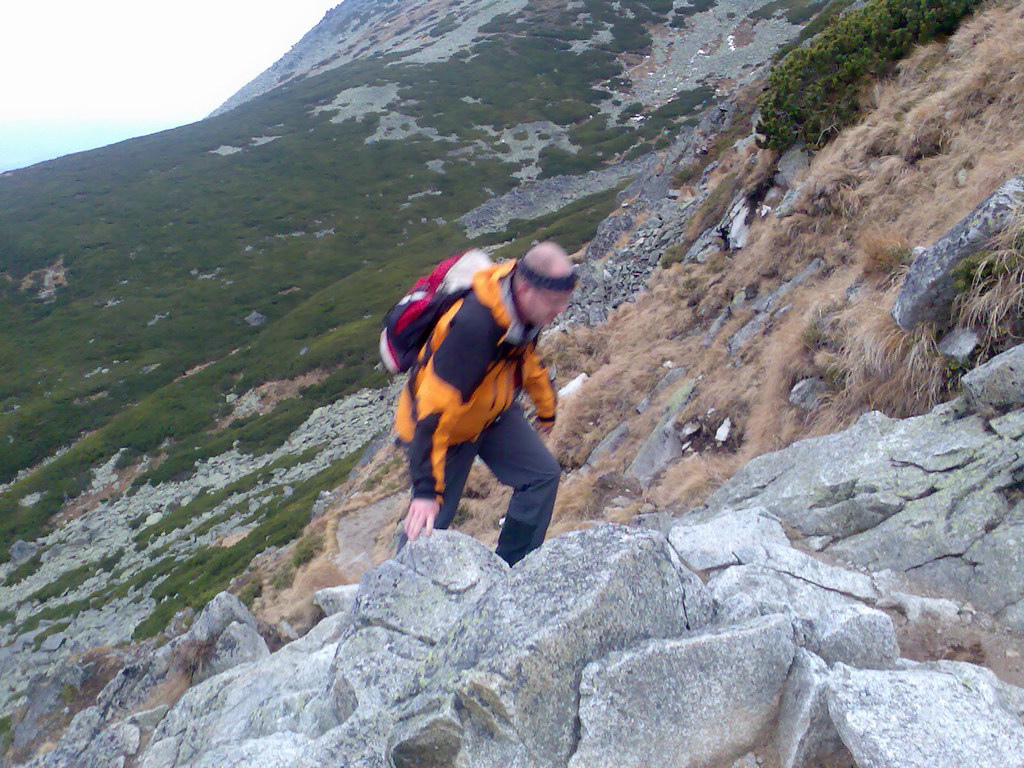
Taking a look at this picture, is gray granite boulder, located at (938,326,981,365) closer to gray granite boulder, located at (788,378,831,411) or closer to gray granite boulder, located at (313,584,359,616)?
gray granite boulder, located at (788,378,831,411)

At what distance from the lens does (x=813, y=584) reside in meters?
4.96

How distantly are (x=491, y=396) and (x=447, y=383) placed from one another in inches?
25.0

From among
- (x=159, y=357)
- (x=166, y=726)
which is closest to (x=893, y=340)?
(x=166, y=726)

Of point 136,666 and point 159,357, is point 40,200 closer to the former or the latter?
point 159,357

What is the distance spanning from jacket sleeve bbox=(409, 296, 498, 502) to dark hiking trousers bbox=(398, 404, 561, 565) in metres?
0.96

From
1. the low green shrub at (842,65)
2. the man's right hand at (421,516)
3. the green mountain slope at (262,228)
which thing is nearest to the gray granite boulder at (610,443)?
the man's right hand at (421,516)

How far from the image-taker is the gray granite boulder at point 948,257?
6.20m

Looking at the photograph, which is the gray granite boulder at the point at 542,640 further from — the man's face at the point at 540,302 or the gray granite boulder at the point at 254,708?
the man's face at the point at 540,302

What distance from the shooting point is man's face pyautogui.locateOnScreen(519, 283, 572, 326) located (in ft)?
13.8

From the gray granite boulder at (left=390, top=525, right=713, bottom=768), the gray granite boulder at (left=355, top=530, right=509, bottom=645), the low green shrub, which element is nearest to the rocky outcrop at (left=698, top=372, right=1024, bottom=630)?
the gray granite boulder at (left=390, top=525, right=713, bottom=768)

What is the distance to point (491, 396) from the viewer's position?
4.99 meters

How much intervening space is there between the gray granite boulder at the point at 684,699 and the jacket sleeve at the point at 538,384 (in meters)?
2.41

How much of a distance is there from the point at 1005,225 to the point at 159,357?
59610 mm

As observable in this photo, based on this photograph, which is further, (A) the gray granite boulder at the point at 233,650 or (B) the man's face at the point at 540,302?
(A) the gray granite boulder at the point at 233,650
